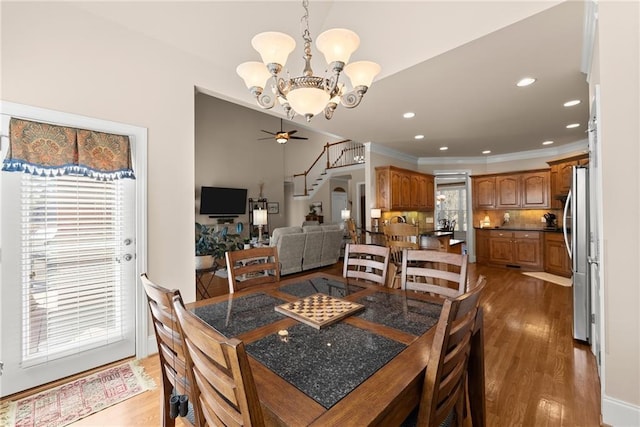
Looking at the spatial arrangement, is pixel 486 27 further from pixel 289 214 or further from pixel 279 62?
pixel 289 214

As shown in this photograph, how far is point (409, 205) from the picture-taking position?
6531 mm

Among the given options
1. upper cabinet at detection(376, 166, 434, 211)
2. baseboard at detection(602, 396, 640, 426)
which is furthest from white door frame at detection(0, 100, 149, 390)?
upper cabinet at detection(376, 166, 434, 211)

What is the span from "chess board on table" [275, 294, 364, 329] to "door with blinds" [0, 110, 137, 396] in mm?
1852

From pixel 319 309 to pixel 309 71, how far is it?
1.69 m

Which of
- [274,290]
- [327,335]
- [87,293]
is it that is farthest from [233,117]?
[327,335]

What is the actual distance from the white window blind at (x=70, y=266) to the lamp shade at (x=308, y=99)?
1817 millimetres

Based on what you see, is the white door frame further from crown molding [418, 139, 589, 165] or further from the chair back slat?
crown molding [418, 139, 589, 165]

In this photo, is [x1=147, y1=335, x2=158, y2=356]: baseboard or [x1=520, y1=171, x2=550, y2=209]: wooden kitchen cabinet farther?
[x1=520, y1=171, x2=550, y2=209]: wooden kitchen cabinet

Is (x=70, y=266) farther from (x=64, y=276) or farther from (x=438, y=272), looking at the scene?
(x=438, y=272)

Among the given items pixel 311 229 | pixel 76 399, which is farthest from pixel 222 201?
pixel 76 399

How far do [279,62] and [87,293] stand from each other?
245 cm

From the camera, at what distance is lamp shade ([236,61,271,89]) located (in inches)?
→ 78.2

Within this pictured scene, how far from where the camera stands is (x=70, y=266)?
2.24 m

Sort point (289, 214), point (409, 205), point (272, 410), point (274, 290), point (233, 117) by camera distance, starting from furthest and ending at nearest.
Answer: point (289, 214) < point (233, 117) < point (409, 205) < point (274, 290) < point (272, 410)
